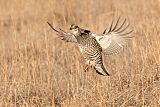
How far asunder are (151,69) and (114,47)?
0.41 metres

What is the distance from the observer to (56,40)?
7656mm

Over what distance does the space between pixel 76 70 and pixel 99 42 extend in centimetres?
74

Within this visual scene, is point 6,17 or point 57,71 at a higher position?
point 6,17

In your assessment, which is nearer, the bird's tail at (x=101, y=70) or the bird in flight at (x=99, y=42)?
the bird in flight at (x=99, y=42)

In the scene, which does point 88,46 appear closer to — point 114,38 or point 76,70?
point 114,38

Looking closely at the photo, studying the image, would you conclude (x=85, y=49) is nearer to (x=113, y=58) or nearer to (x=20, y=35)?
(x=113, y=58)

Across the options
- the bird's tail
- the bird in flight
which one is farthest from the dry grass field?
the bird in flight

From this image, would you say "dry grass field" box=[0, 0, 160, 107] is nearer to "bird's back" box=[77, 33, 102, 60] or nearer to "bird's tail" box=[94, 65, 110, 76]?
"bird's tail" box=[94, 65, 110, 76]

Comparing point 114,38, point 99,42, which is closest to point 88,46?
point 99,42

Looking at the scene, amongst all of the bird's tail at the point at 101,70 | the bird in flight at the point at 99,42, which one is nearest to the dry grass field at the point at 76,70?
the bird's tail at the point at 101,70

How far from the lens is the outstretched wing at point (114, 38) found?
5.22m

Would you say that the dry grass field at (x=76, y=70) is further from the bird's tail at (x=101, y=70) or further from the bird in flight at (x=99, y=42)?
the bird in flight at (x=99, y=42)

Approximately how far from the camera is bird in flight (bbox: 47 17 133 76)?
5.20 metres

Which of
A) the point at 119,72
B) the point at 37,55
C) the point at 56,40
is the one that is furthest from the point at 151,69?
the point at 56,40
